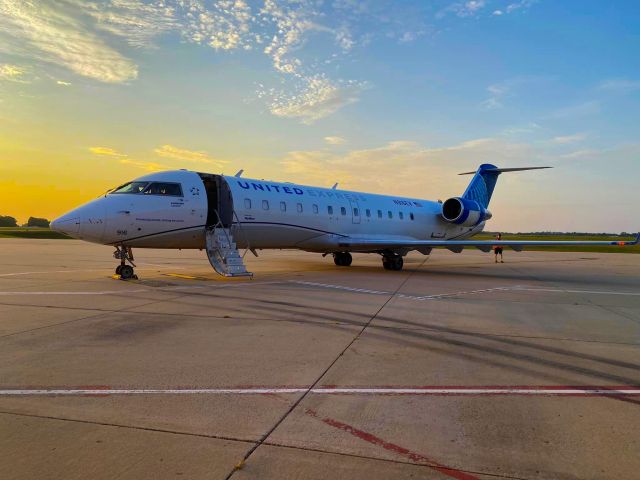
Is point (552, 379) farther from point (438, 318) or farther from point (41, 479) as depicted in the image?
point (41, 479)

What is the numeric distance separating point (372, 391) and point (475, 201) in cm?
2281

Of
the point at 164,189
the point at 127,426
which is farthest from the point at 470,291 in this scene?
the point at 127,426

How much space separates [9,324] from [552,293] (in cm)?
1213

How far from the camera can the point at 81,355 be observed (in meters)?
5.38

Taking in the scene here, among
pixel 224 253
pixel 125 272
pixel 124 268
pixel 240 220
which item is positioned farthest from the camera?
pixel 240 220

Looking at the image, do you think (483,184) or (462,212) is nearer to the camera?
(462,212)

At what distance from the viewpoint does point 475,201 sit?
25500mm

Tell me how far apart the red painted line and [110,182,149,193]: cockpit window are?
38.0ft

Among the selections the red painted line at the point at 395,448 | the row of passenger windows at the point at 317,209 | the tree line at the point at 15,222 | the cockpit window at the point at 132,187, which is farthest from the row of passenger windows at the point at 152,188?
the tree line at the point at 15,222

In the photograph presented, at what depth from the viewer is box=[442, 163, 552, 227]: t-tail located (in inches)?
958

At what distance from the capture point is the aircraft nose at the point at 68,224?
40.8 ft

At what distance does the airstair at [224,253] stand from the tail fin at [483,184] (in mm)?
15225

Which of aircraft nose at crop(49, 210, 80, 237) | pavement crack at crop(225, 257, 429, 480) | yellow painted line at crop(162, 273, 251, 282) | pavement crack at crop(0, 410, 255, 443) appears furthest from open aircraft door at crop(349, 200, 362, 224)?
pavement crack at crop(0, 410, 255, 443)

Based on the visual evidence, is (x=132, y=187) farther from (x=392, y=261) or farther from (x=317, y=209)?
(x=392, y=261)
